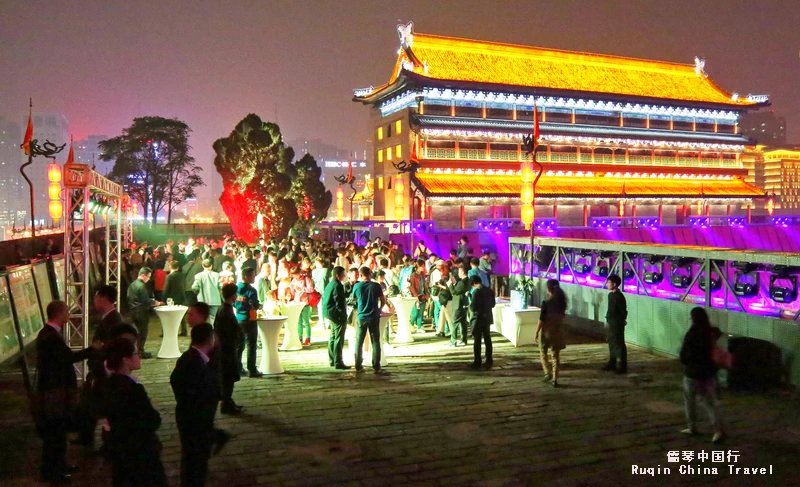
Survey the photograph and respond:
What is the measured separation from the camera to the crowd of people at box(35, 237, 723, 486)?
4012mm

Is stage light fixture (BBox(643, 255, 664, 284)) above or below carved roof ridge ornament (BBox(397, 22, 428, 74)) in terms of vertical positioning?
below

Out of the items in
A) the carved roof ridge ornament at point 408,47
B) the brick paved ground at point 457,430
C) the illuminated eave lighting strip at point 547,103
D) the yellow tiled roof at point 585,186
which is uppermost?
the carved roof ridge ornament at point 408,47

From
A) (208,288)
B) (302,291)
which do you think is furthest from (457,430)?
(208,288)

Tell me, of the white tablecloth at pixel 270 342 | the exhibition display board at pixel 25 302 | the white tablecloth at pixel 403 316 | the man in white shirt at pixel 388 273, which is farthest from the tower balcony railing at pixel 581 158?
the white tablecloth at pixel 270 342

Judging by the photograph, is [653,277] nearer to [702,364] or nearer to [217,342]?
[702,364]

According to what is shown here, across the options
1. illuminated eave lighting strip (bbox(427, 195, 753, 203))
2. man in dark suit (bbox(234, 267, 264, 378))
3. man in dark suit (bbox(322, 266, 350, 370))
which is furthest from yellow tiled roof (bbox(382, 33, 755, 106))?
man in dark suit (bbox(234, 267, 264, 378))

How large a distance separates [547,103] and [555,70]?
483 centimetres

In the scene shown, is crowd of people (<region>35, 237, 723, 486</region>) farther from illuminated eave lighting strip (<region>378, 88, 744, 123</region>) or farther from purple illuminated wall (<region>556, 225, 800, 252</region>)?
illuminated eave lighting strip (<region>378, 88, 744, 123</region>)

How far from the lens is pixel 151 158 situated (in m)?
51.8

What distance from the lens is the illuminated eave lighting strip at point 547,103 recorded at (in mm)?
39812

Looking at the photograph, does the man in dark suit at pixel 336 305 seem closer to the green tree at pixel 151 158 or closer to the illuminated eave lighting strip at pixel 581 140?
the illuminated eave lighting strip at pixel 581 140

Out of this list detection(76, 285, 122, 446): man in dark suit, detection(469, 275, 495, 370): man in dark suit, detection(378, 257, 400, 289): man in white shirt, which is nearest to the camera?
detection(76, 285, 122, 446): man in dark suit

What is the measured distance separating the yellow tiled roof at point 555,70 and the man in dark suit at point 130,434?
122ft

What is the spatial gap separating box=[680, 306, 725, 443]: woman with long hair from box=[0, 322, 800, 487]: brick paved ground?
365mm
